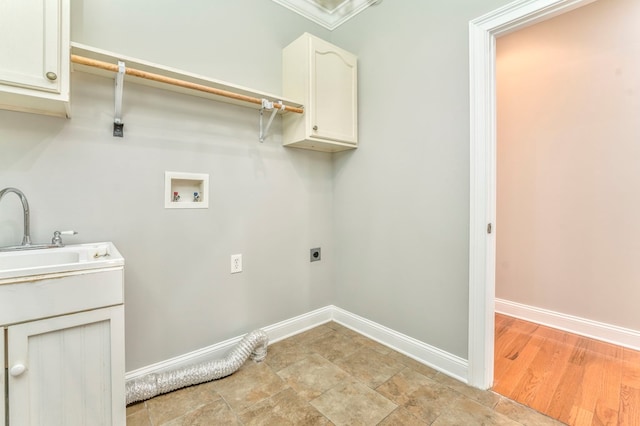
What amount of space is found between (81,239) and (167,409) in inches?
37.2

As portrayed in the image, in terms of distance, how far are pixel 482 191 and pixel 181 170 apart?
1.71 metres

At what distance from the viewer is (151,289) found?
161cm

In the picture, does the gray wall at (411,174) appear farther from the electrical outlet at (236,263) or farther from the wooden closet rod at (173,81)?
the electrical outlet at (236,263)

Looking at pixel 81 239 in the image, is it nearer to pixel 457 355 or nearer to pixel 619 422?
pixel 457 355

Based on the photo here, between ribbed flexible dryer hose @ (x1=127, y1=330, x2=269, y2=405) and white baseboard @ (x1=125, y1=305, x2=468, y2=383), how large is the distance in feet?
0.24

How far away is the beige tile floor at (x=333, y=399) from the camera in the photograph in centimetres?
135

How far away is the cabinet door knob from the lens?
910mm

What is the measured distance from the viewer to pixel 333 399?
1.49 metres

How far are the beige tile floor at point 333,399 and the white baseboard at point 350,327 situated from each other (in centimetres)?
6

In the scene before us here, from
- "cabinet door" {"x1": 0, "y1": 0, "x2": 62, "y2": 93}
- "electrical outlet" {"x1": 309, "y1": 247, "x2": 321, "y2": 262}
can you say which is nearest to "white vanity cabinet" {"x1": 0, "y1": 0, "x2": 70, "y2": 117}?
"cabinet door" {"x1": 0, "y1": 0, "x2": 62, "y2": 93}

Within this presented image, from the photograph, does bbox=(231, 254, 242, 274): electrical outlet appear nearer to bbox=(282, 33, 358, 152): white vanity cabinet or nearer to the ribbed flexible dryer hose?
the ribbed flexible dryer hose

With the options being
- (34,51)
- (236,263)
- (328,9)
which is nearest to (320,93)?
(328,9)

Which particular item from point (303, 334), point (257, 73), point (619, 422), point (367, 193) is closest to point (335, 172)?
point (367, 193)

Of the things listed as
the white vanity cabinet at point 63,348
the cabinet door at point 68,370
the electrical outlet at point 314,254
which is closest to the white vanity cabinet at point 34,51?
the white vanity cabinet at point 63,348
